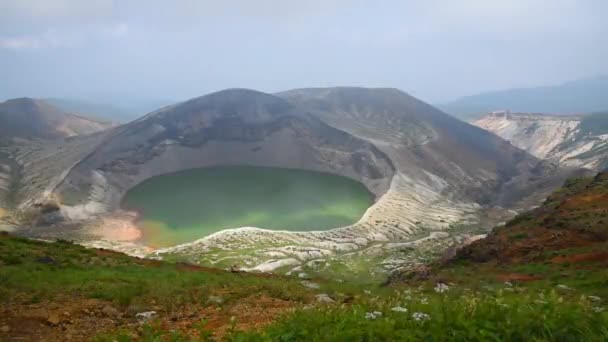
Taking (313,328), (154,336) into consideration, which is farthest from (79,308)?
(313,328)

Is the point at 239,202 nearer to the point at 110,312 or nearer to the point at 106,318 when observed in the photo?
the point at 110,312

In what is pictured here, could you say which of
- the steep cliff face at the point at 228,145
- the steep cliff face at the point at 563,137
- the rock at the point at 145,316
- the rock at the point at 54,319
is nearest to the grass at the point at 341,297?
the rock at the point at 145,316

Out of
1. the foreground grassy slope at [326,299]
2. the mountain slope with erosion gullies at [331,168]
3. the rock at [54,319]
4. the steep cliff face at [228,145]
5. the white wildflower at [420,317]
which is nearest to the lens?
the foreground grassy slope at [326,299]

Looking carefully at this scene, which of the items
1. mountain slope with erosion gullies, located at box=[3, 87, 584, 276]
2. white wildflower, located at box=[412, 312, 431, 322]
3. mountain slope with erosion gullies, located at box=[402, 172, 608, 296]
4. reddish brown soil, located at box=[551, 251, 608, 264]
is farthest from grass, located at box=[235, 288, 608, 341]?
mountain slope with erosion gullies, located at box=[3, 87, 584, 276]

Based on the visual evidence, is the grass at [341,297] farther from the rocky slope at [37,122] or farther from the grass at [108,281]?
the rocky slope at [37,122]

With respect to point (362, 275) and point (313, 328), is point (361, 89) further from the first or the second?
point (313, 328)

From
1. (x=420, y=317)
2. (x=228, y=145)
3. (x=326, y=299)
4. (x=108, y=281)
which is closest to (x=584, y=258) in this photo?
(x=326, y=299)
